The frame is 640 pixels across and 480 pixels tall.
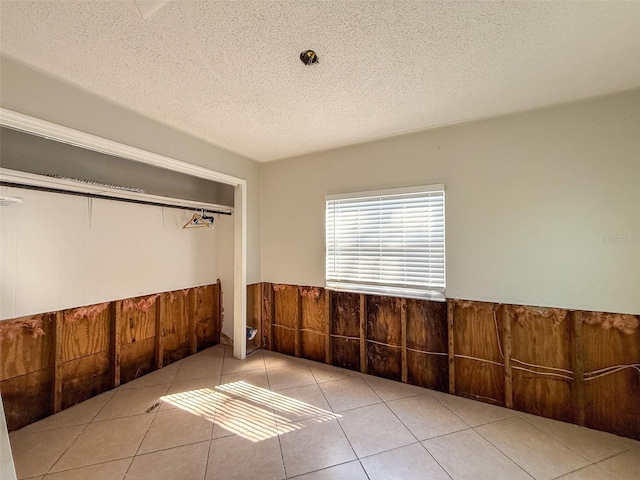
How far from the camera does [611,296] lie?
185 cm

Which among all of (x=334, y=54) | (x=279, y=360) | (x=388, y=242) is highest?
(x=334, y=54)

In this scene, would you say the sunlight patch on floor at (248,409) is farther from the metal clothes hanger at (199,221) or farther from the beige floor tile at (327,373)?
the metal clothes hanger at (199,221)

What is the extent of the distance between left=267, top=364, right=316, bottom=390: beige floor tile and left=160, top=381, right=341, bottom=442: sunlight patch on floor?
158 millimetres

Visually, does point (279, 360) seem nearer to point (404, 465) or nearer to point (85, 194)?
point (404, 465)

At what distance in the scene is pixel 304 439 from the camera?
1809mm

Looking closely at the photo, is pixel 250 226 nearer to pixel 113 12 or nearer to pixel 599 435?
pixel 113 12

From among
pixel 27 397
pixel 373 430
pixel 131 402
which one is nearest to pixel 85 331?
pixel 27 397

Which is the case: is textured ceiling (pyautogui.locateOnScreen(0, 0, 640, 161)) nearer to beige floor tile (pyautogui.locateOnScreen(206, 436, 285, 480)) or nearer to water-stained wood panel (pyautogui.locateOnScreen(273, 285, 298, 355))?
water-stained wood panel (pyautogui.locateOnScreen(273, 285, 298, 355))

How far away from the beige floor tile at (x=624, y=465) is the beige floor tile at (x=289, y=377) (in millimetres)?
2159

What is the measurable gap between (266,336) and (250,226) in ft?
5.04

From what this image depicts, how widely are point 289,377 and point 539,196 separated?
2.92 m

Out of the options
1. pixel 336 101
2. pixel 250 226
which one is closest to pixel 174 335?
pixel 250 226

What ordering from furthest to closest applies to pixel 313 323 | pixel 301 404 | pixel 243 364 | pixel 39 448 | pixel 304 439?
pixel 313 323 → pixel 243 364 → pixel 301 404 → pixel 304 439 → pixel 39 448

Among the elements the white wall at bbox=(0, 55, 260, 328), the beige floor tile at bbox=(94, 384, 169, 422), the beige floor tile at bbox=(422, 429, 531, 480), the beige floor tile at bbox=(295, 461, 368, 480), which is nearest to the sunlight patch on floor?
the beige floor tile at bbox=(94, 384, 169, 422)
